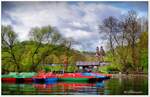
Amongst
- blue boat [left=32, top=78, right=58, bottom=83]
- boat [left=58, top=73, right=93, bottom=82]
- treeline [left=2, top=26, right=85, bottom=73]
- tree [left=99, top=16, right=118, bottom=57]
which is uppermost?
tree [left=99, top=16, right=118, bottom=57]

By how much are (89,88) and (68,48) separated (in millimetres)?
523

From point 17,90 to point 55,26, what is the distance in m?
0.83

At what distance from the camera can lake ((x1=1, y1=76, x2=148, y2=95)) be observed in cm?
841

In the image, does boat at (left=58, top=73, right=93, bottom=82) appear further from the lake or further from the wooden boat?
the wooden boat

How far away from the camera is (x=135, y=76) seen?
8648 millimetres

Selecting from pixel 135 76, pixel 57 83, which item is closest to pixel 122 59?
pixel 135 76

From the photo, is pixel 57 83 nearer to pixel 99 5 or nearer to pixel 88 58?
pixel 88 58

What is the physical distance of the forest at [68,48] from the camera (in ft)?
28.1

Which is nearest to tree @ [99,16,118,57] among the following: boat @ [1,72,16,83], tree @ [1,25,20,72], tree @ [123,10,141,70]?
tree @ [123,10,141,70]

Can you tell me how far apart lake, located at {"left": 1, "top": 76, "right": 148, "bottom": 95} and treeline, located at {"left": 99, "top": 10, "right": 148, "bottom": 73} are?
15 cm

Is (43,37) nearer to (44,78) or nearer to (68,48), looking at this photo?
(68,48)

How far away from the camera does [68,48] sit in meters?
8.66

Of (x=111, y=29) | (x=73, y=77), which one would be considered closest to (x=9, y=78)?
(x=73, y=77)

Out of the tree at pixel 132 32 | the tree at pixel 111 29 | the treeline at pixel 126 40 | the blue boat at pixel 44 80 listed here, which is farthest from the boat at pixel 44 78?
the tree at pixel 132 32
